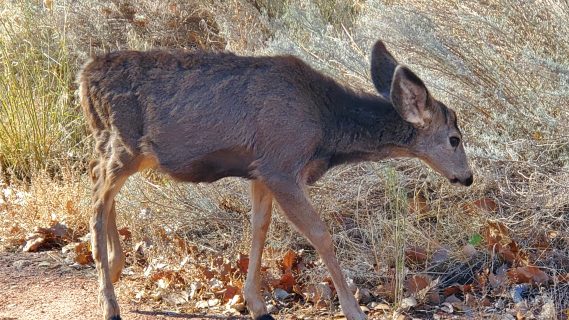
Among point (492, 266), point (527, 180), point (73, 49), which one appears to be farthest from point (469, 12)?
point (73, 49)

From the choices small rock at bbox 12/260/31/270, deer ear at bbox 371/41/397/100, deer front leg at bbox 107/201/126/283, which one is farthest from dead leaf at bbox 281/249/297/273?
small rock at bbox 12/260/31/270

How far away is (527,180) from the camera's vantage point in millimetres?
7832

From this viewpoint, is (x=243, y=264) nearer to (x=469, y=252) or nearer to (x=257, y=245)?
(x=257, y=245)

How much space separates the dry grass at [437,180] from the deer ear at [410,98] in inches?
19.9

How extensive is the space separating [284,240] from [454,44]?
2.25 meters

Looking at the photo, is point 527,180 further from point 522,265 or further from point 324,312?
point 324,312

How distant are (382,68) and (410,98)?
529 millimetres

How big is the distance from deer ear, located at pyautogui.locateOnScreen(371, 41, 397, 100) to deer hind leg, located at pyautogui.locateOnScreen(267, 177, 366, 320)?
1.13m

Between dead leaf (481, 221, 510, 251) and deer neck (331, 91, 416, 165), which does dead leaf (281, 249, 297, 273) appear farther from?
dead leaf (481, 221, 510, 251)

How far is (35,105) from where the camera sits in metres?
9.89

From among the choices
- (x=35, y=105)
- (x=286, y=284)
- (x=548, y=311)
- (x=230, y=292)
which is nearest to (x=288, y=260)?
(x=286, y=284)

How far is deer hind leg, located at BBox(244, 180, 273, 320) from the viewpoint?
6.57 meters

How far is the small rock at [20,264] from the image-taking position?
7741mm

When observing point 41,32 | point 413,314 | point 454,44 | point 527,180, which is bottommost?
point 413,314
